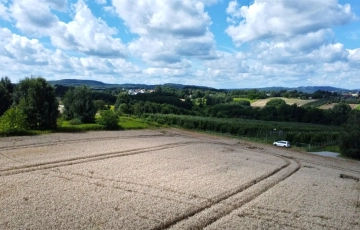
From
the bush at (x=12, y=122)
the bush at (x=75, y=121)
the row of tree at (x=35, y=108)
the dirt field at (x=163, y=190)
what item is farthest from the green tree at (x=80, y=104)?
the dirt field at (x=163, y=190)

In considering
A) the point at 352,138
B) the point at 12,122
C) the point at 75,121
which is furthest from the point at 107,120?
the point at 352,138

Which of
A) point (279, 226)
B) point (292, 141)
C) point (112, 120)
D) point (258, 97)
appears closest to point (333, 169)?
point (279, 226)

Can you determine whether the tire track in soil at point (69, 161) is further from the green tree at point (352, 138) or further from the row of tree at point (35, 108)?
the green tree at point (352, 138)

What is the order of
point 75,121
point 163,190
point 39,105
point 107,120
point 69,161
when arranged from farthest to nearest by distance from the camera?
point 75,121 < point 107,120 < point 39,105 < point 69,161 < point 163,190

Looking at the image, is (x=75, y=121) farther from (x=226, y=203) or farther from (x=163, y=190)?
(x=226, y=203)

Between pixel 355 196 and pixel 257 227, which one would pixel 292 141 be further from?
pixel 257 227
